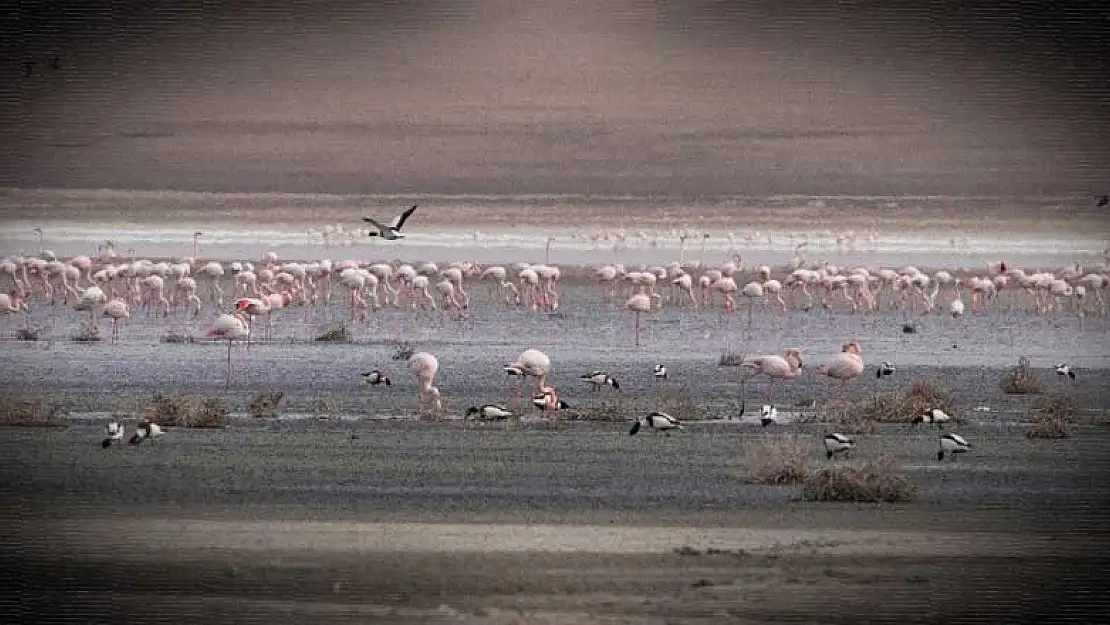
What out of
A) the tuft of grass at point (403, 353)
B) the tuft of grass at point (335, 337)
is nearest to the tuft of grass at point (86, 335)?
the tuft of grass at point (335, 337)

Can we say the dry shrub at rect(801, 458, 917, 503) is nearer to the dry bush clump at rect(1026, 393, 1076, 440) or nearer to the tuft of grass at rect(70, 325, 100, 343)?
the dry bush clump at rect(1026, 393, 1076, 440)

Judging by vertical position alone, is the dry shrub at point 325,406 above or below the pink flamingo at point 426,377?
below

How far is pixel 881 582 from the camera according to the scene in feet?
34.4

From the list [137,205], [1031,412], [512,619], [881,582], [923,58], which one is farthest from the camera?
[137,205]

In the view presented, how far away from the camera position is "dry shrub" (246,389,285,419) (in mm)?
18375

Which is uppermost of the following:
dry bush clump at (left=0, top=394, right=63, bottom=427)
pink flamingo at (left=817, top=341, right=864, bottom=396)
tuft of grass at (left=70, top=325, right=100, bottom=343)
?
pink flamingo at (left=817, top=341, right=864, bottom=396)

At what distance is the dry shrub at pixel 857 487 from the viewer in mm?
13203

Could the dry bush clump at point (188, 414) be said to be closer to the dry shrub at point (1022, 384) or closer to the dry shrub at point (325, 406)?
the dry shrub at point (325, 406)

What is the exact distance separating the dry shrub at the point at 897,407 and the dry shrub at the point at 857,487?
4587 mm

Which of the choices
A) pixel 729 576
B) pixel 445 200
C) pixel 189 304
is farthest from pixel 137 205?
pixel 729 576

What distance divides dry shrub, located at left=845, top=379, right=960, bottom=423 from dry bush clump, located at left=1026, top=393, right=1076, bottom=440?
0.77 meters

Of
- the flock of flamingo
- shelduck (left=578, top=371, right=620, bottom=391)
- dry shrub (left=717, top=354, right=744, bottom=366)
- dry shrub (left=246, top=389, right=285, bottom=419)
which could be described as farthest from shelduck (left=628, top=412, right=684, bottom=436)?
the flock of flamingo

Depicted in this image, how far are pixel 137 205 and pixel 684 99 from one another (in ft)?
73.1

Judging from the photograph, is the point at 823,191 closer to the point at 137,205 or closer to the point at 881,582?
the point at 137,205
